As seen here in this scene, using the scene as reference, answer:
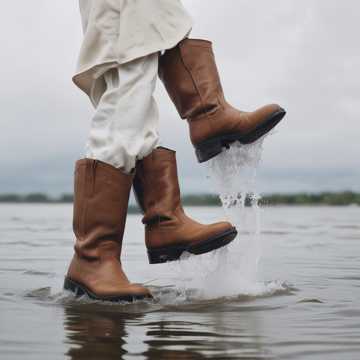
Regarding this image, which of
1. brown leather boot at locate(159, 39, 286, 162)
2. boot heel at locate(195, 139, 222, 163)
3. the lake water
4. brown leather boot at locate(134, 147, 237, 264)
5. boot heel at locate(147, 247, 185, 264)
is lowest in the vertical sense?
the lake water

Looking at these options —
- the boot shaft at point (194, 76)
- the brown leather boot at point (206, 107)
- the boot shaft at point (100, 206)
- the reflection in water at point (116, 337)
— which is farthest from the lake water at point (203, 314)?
the boot shaft at point (194, 76)

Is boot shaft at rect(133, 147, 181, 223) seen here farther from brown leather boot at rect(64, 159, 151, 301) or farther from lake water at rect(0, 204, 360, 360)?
lake water at rect(0, 204, 360, 360)

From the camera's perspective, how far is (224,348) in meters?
2.32

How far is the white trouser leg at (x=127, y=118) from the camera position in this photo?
3.41 metres

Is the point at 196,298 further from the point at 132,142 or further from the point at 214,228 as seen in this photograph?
the point at 132,142

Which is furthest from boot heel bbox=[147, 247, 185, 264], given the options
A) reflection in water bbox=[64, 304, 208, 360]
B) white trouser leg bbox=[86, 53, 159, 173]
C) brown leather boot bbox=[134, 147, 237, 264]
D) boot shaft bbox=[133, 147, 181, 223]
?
reflection in water bbox=[64, 304, 208, 360]

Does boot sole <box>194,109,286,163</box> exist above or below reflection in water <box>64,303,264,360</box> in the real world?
above

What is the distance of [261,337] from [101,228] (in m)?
1.14

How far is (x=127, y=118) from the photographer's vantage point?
3422 mm

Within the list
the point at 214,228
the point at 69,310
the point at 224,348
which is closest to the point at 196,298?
the point at 214,228

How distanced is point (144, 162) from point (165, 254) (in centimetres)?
40

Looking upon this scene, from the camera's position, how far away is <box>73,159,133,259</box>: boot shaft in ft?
11.3

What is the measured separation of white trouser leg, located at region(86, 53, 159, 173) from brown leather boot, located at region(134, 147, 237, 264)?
80 millimetres

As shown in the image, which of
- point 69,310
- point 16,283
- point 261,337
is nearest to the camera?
point 261,337
